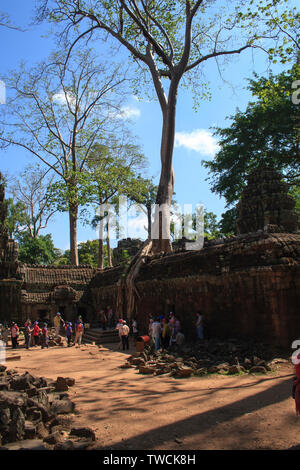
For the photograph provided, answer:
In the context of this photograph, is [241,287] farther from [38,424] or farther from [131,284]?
[131,284]

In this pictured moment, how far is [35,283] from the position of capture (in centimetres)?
2170

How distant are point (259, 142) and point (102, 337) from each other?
14.4 meters

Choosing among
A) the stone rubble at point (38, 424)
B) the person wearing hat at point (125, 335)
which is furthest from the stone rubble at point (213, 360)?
the stone rubble at point (38, 424)

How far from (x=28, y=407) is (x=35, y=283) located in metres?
17.1

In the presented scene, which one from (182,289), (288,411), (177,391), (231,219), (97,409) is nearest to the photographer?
(288,411)

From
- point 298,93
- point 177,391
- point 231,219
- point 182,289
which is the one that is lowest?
point 177,391

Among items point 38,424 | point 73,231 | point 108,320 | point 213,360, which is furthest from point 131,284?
point 73,231

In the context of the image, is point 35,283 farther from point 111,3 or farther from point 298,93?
point 298,93

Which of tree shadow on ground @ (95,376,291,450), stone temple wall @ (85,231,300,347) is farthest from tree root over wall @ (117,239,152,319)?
tree shadow on ground @ (95,376,291,450)

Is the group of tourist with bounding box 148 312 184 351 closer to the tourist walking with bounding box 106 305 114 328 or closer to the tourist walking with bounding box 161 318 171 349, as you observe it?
the tourist walking with bounding box 161 318 171 349

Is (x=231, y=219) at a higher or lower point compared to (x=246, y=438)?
higher

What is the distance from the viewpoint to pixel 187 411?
18.5 feet

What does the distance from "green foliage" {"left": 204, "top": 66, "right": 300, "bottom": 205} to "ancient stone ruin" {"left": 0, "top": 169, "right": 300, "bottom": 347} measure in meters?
5.85
